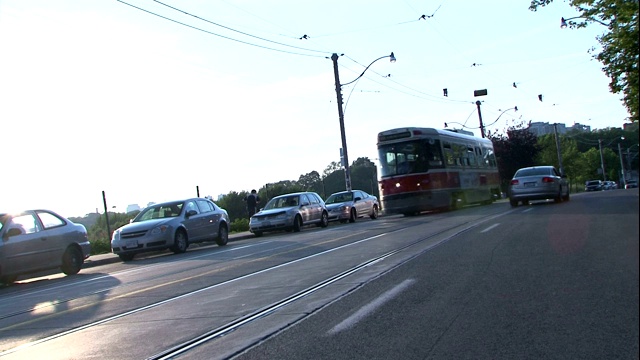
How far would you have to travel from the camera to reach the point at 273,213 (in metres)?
25.2

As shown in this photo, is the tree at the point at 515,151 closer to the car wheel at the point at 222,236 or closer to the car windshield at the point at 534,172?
the car windshield at the point at 534,172

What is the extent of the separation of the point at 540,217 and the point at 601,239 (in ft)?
21.9

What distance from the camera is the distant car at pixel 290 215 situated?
25.1m

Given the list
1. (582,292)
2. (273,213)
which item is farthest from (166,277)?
(273,213)

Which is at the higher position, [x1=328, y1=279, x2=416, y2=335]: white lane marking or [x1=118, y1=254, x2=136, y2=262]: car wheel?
[x1=118, y1=254, x2=136, y2=262]: car wheel

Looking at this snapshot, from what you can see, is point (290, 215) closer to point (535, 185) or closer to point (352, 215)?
point (352, 215)

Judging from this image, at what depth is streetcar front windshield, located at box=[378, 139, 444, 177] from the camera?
27.0m

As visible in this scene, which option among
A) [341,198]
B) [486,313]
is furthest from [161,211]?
[486,313]

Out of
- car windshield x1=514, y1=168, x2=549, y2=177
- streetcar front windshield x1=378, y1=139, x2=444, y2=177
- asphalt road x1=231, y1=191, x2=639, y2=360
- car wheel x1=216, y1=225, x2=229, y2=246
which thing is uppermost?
streetcar front windshield x1=378, y1=139, x2=444, y2=177

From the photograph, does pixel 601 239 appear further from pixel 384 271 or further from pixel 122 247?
pixel 122 247

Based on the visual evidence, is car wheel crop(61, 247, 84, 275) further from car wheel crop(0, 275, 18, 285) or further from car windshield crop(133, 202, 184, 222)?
car windshield crop(133, 202, 184, 222)

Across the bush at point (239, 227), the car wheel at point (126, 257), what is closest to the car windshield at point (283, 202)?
the bush at point (239, 227)

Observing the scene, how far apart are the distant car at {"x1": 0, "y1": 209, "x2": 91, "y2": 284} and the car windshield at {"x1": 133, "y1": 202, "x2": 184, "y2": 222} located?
3.21 metres

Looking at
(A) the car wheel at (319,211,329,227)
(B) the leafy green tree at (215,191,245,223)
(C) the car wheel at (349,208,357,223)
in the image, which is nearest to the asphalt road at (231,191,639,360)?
(A) the car wheel at (319,211,329,227)
